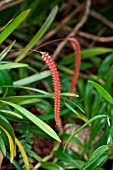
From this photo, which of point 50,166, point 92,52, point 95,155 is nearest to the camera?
point 95,155

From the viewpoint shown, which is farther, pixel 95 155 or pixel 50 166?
pixel 50 166

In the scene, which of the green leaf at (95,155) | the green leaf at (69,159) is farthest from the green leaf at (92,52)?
the green leaf at (95,155)

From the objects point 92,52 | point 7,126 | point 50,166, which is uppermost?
point 92,52

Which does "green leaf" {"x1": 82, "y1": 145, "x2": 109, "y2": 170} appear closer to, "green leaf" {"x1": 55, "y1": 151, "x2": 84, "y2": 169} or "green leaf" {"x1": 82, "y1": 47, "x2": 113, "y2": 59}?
"green leaf" {"x1": 55, "y1": 151, "x2": 84, "y2": 169}

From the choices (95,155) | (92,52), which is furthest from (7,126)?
(92,52)

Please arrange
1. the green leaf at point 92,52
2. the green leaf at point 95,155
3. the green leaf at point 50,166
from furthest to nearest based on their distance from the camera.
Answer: the green leaf at point 92,52, the green leaf at point 50,166, the green leaf at point 95,155

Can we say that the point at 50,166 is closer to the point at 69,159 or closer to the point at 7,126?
the point at 69,159

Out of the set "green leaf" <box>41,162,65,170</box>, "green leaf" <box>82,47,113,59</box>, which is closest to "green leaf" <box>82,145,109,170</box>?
"green leaf" <box>41,162,65,170</box>

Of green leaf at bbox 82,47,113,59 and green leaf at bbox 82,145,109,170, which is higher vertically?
green leaf at bbox 82,47,113,59

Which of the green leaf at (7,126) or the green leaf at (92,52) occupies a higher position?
the green leaf at (92,52)

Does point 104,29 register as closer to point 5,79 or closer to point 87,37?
point 87,37

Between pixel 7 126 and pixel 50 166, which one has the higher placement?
pixel 7 126

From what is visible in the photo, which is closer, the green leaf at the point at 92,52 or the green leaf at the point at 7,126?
the green leaf at the point at 7,126

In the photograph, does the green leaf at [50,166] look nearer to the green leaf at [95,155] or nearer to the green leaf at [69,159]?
the green leaf at [69,159]
